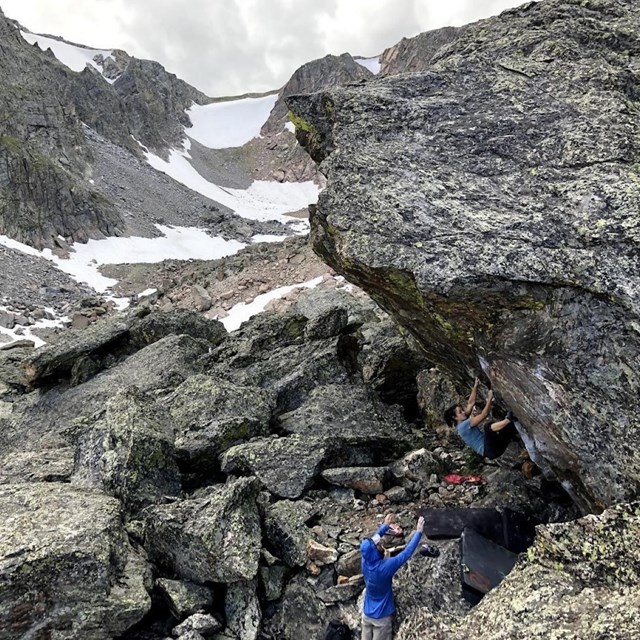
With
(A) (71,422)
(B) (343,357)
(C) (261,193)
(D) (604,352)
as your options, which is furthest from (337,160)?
(C) (261,193)

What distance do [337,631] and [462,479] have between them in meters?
4.01

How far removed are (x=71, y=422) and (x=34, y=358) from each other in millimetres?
3778

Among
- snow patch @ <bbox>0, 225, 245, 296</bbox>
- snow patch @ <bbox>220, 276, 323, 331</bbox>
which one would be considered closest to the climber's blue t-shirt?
snow patch @ <bbox>220, 276, 323, 331</bbox>

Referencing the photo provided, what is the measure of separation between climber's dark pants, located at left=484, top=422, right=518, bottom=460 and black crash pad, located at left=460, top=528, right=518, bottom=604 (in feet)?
6.76

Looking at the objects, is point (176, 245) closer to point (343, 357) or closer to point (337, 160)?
point (343, 357)

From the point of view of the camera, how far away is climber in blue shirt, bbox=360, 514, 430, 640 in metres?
7.73

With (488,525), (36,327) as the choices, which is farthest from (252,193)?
(488,525)

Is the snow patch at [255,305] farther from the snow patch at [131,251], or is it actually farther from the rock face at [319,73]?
the rock face at [319,73]

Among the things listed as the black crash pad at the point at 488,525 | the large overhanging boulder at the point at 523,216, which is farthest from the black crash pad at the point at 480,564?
the large overhanging boulder at the point at 523,216

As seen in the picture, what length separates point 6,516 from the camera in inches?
358

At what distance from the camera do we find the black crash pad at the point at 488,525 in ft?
27.6

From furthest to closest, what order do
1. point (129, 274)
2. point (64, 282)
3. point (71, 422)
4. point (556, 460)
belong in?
point (129, 274), point (64, 282), point (71, 422), point (556, 460)

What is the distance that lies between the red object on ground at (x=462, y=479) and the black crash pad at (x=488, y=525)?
63.8 inches

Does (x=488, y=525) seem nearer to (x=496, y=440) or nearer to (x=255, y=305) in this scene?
(x=496, y=440)
